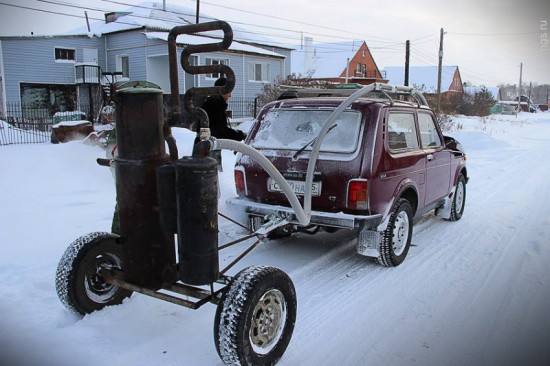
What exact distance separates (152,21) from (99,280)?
1191 inches

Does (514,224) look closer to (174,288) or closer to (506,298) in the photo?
(506,298)

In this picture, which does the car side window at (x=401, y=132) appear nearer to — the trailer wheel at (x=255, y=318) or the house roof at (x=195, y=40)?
the trailer wheel at (x=255, y=318)

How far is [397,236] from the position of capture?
523 centimetres

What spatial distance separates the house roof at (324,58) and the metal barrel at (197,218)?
48.7 m

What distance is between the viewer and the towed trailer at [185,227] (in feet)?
9.80

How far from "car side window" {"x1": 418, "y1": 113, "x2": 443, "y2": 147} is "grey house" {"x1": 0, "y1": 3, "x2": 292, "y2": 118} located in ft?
69.6

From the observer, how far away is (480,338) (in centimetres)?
362

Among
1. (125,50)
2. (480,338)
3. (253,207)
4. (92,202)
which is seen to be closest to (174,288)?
(253,207)

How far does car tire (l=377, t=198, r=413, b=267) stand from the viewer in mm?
5008

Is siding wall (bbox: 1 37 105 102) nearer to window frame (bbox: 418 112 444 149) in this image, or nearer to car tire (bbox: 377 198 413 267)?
window frame (bbox: 418 112 444 149)

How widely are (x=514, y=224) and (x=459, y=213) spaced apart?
2.58 ft

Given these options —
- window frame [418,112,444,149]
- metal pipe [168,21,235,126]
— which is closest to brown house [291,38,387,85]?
window frame [418,112,444,149]

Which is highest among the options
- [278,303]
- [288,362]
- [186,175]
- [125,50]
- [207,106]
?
[125,50]

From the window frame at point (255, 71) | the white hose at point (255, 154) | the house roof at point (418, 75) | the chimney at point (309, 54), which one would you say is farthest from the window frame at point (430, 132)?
the house roof at point (418, 75)
